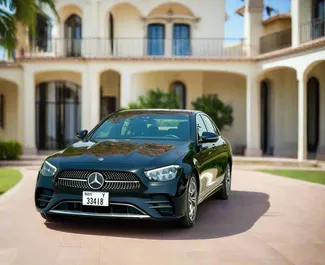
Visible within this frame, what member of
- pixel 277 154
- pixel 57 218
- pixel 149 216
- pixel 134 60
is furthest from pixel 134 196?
pixel 277 154

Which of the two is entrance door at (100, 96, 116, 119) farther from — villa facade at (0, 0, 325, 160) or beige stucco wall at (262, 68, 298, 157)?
beige stucco wall at (262, 68, 298, 157)

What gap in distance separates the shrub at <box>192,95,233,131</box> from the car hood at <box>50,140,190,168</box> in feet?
51.2

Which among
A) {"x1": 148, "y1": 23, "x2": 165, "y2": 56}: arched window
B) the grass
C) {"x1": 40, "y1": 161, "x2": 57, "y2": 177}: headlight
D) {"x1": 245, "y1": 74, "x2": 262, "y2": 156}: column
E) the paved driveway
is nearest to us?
the paved driveway

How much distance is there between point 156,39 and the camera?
25.0m

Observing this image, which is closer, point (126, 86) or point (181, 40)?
point (126, 86)

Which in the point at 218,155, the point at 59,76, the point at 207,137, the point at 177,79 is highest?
the point at 59,76

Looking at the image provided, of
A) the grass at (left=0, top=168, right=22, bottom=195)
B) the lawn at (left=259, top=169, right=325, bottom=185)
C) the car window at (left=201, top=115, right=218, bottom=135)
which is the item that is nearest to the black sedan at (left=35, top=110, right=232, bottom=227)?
the car window at (left=201, top=115, right=218, bottom=135)

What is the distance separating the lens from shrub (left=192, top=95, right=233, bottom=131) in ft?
75.3

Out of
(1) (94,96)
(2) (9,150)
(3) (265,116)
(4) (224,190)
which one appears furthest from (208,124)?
(3) (265,116)

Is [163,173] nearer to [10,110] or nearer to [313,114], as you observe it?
[313,114]

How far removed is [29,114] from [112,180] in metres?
17.5

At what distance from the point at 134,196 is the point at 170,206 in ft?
1.54

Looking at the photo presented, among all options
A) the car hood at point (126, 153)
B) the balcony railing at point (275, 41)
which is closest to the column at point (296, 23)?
the balcony railing at point (275, 41)

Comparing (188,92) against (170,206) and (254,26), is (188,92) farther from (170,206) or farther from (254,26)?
(170,206)
